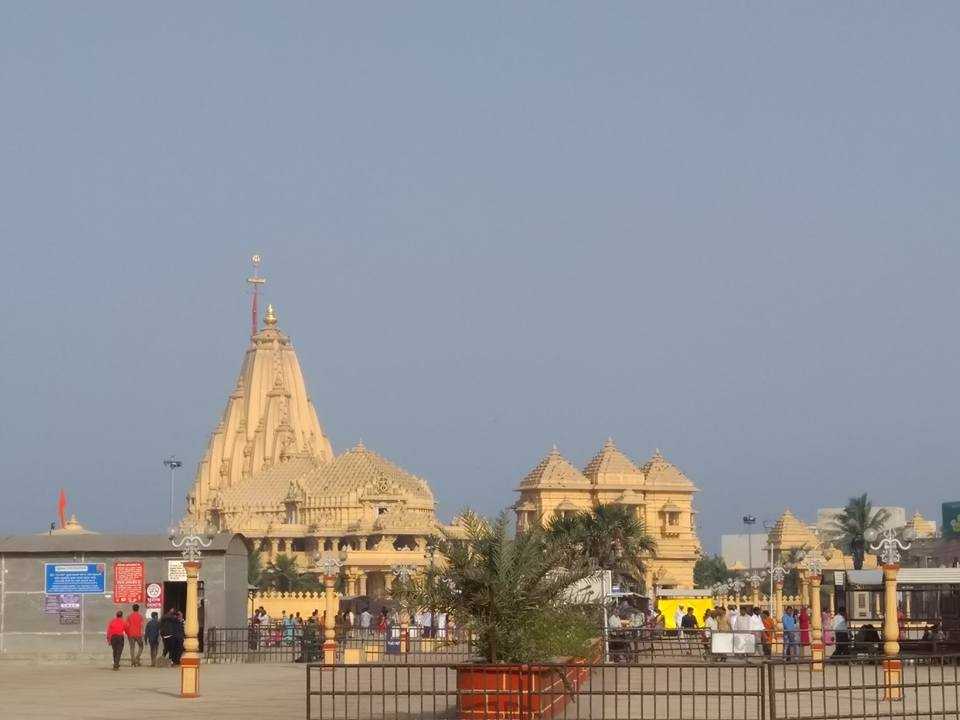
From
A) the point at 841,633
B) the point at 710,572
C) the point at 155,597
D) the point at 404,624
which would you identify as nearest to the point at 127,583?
the point at 155,597

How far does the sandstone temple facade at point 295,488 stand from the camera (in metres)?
104

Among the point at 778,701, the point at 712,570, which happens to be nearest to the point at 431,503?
the point at 712,570

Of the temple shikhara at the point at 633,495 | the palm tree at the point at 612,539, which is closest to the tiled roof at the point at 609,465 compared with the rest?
the temple shikhara at the point at 633,495

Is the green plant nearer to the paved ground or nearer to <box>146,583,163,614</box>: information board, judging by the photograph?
the paved ground

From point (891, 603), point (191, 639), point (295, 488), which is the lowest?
point (191, 639)

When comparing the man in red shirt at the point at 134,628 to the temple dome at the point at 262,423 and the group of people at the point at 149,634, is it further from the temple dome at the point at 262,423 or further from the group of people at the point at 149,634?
the temple dome at the point at 262,423

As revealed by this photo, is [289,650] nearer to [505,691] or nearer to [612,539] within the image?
[505,691]

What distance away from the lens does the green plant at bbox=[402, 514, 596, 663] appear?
19.2m

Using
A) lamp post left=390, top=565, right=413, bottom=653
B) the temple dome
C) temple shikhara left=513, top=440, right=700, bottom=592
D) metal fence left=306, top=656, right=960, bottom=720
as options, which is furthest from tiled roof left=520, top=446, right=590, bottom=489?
metal fence left=306, top=656, right=960, bottom=720

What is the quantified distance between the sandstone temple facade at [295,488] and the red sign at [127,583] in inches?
2021

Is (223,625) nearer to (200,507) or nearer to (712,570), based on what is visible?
(200,507)

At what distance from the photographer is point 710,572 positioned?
14688 cm

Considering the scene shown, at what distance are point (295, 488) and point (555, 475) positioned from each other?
19.9 metres

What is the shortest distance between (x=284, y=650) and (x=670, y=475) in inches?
2724
